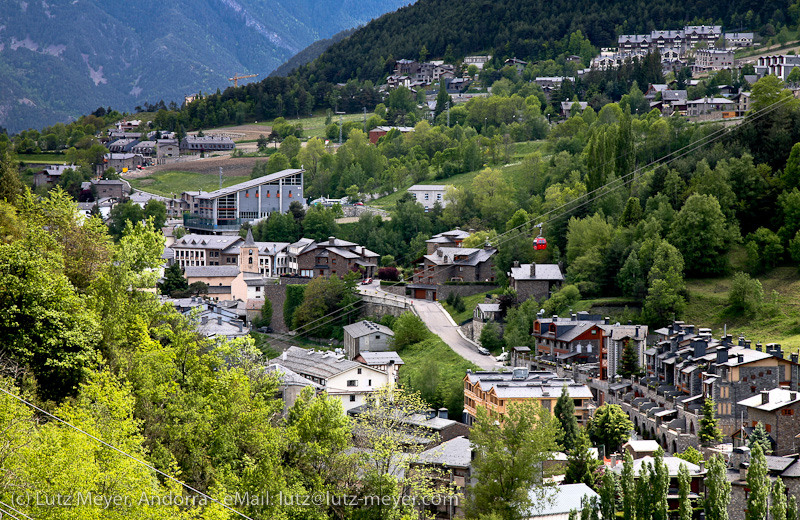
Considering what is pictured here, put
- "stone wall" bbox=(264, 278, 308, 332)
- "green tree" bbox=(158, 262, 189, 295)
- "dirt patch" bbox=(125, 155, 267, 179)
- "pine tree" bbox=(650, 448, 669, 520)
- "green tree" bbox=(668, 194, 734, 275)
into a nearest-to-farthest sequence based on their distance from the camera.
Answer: "pine tree" bbox=(650, 448, 669, 520) → "green tree" bbox=(668, 194, 734, 275) → "green tree" bbox=(158, 262, 189, 295) → "stone wall" bbox=(264, 278, 308, 332) → "dirt patch" bbox=(125, 155, 267, 179)

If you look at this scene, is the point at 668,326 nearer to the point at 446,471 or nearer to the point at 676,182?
the point at 676,182

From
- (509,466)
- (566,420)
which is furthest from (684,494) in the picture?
(566,420)

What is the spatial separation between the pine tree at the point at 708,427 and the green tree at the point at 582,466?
520 centimetres

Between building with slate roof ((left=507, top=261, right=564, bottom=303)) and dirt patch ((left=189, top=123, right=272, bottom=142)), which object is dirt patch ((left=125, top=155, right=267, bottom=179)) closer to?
dirt patch ((left=189, top=123, right=272, bottom=142))

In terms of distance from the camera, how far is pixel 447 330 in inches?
2361

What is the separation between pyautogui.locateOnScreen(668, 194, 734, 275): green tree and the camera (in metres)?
55.5

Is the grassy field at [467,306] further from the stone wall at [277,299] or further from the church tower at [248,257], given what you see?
the church tower at [248,257]

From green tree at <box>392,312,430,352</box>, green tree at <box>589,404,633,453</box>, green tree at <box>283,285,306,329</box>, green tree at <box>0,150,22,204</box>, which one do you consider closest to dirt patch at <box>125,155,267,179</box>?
green tree at <box>283,285,306,329</box>

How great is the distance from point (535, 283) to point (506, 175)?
2672 centimetres

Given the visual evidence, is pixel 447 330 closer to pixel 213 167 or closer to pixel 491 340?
pixel 491 340

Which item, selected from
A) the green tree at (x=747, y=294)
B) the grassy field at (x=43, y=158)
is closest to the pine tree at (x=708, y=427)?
the green tree at (x=747, y=294)

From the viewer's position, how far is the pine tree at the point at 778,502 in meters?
28.4

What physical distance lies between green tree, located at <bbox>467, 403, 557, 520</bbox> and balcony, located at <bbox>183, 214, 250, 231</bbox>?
187 feet

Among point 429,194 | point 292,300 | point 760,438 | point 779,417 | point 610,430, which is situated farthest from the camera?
point 429,194
